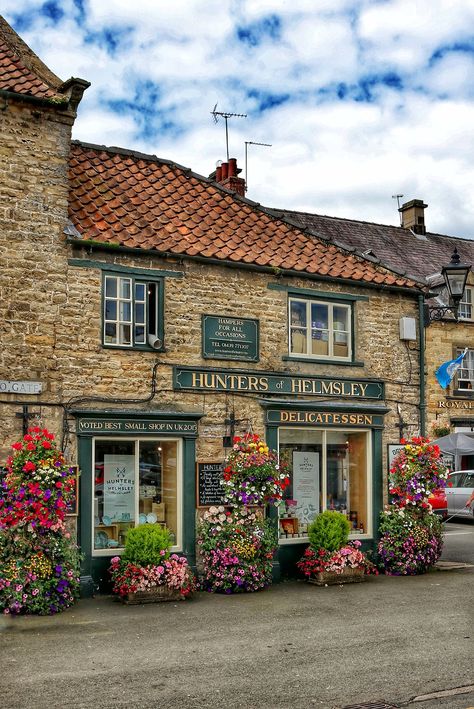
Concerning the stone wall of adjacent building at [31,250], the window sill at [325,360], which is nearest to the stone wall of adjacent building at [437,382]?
the window sill at [325,360]

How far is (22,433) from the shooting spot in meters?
12.8

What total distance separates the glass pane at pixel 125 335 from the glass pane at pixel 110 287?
53cm

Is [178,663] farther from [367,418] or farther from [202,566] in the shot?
[367,418]

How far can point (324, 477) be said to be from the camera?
15.8 m

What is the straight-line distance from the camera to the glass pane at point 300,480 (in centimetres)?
1541

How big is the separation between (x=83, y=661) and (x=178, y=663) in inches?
41.6

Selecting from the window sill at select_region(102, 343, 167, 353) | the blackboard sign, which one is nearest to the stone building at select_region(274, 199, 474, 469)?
the blackboard sign

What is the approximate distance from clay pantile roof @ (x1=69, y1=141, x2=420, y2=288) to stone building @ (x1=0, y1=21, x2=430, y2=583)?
1.6 inches

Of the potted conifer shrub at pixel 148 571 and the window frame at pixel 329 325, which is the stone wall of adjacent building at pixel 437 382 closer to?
the window frame at pixel 329 325

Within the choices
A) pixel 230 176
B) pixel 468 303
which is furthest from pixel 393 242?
pixel 230 176

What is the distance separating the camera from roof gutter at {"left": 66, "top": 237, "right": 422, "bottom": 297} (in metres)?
13.6

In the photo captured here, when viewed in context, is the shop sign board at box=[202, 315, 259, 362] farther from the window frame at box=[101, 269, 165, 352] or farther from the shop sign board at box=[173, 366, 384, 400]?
the window frame at box=[101, 269, 165, 352]

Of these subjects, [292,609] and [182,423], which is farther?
[182,423]

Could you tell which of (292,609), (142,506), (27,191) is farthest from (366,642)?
(27,191)
